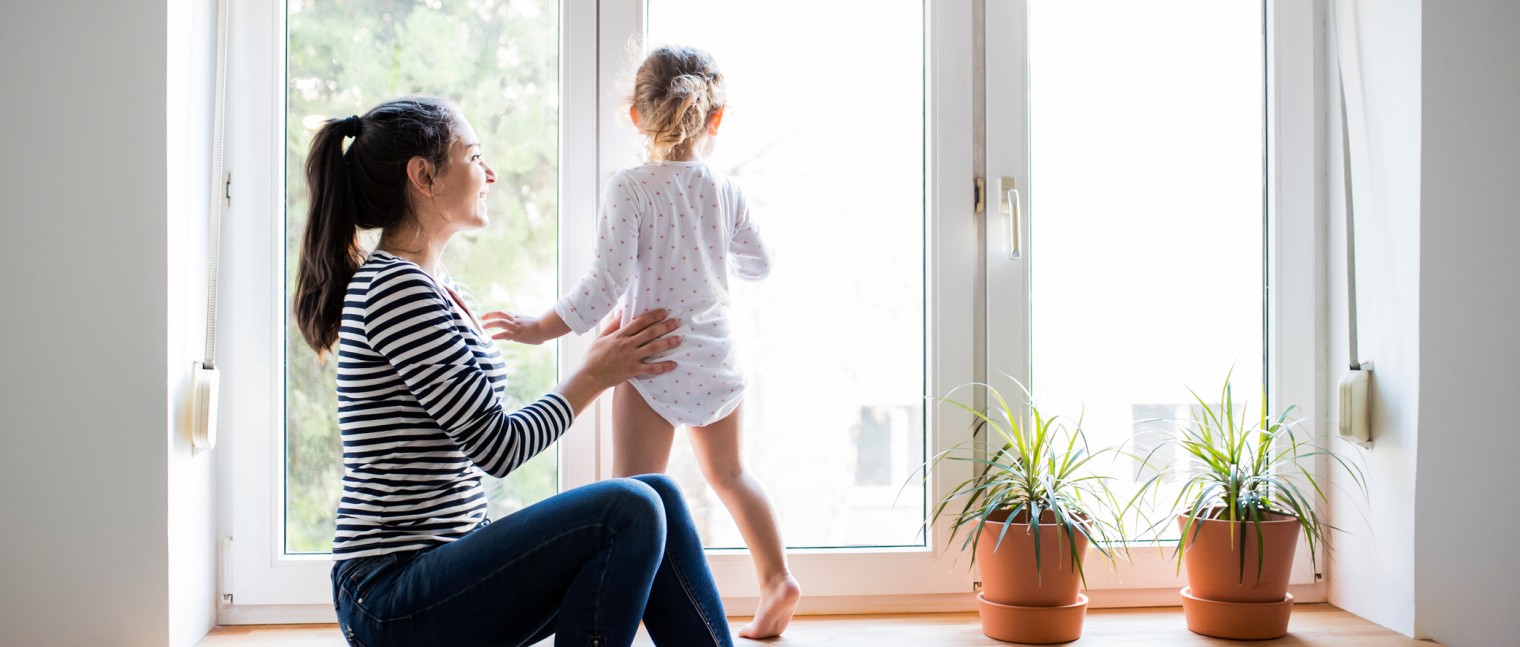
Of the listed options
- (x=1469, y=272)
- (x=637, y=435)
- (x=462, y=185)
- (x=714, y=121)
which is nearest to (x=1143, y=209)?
(x=1469, y=272)

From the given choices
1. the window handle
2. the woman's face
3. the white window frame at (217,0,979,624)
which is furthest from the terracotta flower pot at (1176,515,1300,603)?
the woman's face

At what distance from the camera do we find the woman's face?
1.47 meters

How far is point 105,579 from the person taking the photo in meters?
1.71

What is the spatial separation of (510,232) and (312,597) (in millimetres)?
776

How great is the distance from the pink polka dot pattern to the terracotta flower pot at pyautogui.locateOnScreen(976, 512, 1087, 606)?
1.74 feet

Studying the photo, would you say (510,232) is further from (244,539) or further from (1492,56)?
(1492,56)

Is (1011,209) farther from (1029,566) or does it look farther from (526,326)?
(526,326)

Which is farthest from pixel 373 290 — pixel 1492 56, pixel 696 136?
pixel 1492 56

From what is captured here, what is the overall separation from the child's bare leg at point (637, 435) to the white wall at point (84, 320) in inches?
29.3

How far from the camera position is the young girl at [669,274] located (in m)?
1.73

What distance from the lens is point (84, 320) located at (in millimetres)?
1702

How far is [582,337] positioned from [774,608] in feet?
2.01

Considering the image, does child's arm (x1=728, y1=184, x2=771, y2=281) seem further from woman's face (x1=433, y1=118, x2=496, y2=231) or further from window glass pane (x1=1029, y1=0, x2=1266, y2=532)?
window glass pane (x1=1029, y1=0, x2=1266, y2=532)

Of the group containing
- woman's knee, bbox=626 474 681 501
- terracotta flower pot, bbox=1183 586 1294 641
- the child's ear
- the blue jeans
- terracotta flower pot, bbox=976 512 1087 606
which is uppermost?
the child's ear
